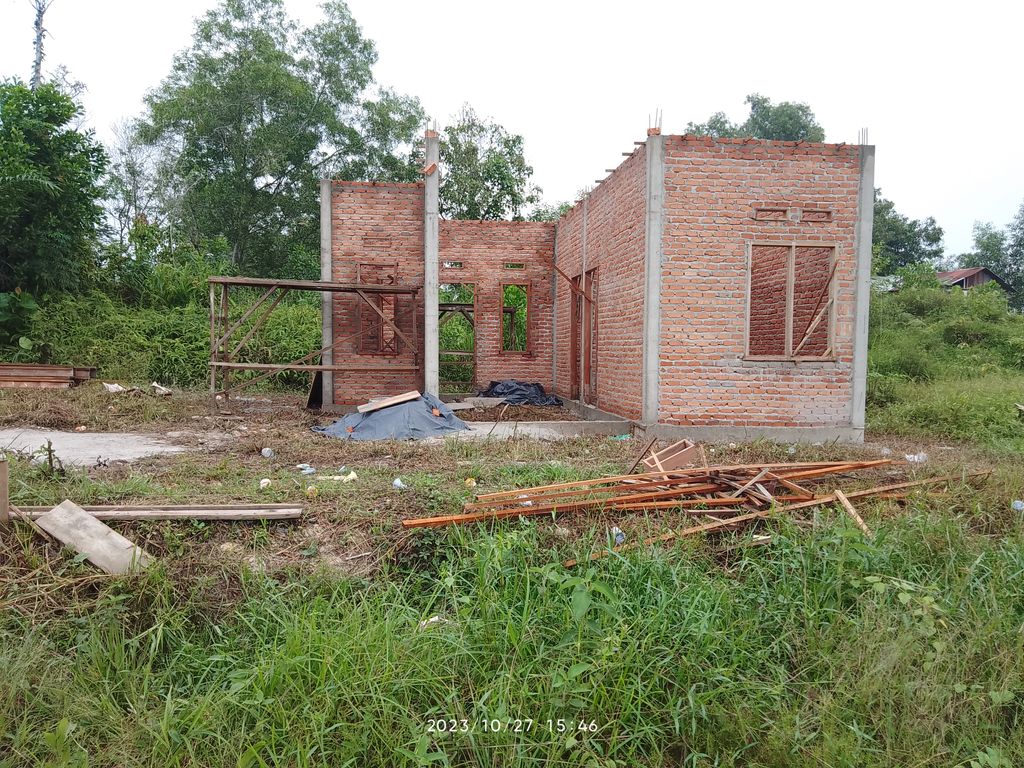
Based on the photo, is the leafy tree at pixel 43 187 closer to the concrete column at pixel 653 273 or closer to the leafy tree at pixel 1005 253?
the concrete column at pixel 653 273

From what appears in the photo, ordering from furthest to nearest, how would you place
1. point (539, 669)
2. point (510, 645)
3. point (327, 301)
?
point (327, 301) → point (510, 645) → point (539, 669)

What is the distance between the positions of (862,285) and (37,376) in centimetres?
1469

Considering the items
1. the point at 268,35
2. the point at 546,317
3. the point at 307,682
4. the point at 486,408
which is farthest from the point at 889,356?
the point at 268,35

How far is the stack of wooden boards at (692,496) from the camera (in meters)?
4.35

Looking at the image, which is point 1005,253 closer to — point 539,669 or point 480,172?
point 480,172

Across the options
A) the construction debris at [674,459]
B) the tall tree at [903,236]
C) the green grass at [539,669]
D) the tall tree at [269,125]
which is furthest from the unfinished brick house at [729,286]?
the tall tree at [903,236]

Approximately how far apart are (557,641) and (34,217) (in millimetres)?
16436

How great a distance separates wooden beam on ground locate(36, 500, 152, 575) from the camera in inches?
145

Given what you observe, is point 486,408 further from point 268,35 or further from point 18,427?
point 268,35

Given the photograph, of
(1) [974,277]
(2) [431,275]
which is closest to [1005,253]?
(1) [974,277]

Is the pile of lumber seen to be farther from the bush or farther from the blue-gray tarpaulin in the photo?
the blue-gray tarpaulin

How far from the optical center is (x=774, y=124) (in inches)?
1604

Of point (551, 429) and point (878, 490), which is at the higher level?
point (878, 490)

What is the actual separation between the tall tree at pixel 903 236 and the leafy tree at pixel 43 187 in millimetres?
37438
